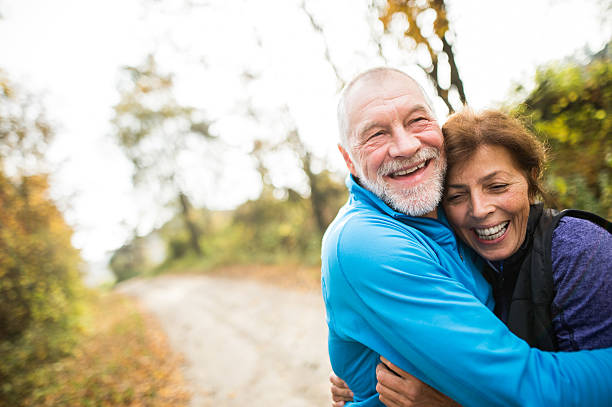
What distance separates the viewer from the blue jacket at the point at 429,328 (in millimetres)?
1075

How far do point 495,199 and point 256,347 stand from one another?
5.88 metres

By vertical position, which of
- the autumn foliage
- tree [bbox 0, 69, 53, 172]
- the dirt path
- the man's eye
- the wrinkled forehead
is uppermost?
tree [bbox 0, 69, 53, 172]

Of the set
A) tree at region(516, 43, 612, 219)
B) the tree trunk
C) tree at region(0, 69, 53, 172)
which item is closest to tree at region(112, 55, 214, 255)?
the tree trunk

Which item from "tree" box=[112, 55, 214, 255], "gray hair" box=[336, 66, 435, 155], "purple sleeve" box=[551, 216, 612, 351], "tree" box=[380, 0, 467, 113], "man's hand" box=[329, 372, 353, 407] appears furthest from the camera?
"tree" box=[112, 55, 214, 255]

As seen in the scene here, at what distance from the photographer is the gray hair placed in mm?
1751

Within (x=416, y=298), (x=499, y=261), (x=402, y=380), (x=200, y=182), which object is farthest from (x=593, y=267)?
(x=200, y=182)

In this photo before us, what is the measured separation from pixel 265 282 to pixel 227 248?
7688 millimetres

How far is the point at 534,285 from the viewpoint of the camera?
1389mm

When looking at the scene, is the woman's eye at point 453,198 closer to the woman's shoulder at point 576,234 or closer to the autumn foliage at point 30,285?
the woman's shoulder at point 576,234

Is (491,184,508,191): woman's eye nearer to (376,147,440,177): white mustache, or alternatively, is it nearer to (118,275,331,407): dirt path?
(376,147,440,177): white mustache

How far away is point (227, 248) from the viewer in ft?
58.9

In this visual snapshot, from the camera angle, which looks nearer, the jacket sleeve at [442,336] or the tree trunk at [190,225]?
the jacket sleeve at [442,336]

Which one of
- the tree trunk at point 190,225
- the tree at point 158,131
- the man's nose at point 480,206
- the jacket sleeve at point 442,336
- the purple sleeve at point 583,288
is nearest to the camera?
the jacket sleeve at point 442,336

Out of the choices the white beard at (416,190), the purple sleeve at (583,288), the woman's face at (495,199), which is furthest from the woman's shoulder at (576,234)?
the white beard at (416,190)
